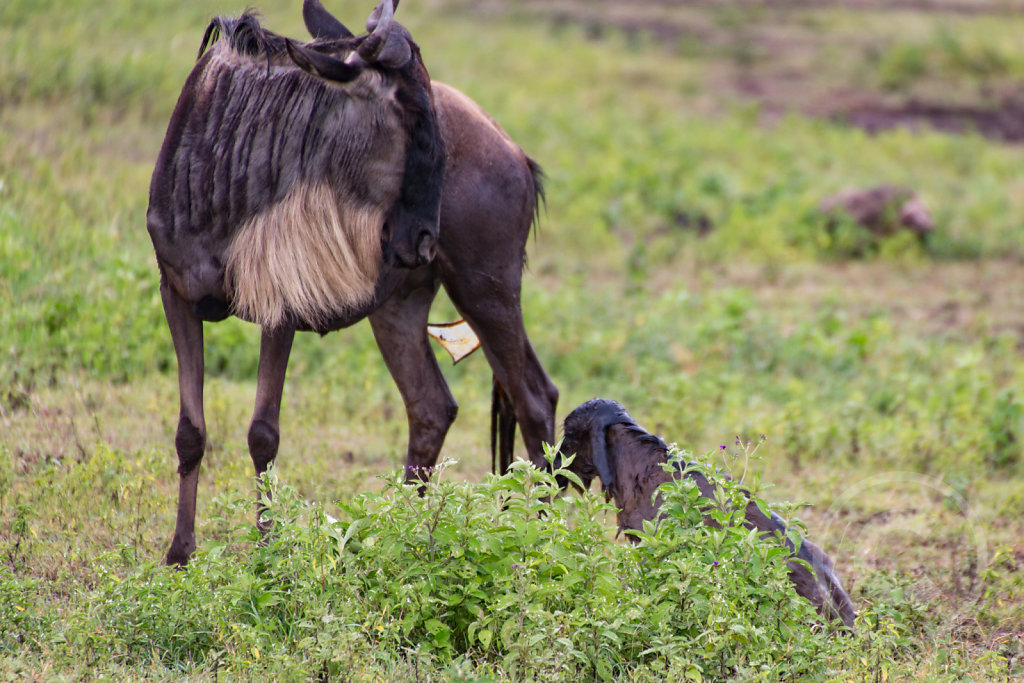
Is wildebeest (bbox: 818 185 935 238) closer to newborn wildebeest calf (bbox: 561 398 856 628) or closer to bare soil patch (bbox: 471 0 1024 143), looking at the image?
bare soil patch (bbox: 471 0 1024 143)

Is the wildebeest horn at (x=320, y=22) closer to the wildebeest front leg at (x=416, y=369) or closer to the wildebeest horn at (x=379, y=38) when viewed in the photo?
the wildebeest horn at (x=379, y=38)

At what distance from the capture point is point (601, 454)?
4.51m

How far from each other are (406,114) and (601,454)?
156 cm

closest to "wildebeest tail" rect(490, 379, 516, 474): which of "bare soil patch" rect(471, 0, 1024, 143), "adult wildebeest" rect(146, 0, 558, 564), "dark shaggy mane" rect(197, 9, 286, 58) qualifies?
"adult wildebeest" rect(146, 0, 558, 564)

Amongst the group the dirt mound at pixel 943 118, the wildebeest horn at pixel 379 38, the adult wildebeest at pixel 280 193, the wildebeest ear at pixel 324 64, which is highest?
the wildebeest horn at pixel 379 38

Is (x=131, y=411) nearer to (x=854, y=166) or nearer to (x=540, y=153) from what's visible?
(x=540, y=153)

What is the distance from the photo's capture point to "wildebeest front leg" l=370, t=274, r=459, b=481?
506cm

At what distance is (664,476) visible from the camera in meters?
4.24

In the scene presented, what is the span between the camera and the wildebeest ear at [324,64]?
12.8ft

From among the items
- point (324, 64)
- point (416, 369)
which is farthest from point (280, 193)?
point (416, 369)

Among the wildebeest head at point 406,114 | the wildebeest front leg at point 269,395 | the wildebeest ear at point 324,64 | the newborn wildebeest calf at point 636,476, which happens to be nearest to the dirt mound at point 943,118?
the newborn wildebeest calf at point 636,476

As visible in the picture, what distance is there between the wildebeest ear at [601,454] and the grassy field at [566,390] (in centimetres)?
46

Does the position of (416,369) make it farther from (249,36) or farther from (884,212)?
(884,212)

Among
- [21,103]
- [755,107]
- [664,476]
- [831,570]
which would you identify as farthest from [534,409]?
[755,107]
